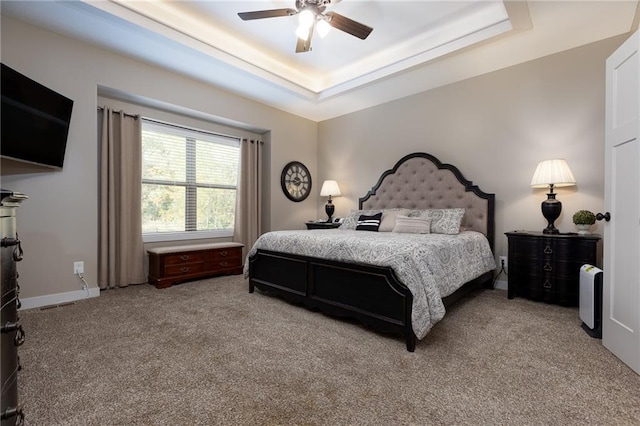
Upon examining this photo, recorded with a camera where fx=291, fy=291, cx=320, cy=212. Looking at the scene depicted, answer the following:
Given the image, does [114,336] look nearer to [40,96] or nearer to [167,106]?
[40,96]

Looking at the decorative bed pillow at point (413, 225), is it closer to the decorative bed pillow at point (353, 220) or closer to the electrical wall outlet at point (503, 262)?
the decorative bed pillow at point (353, 220)

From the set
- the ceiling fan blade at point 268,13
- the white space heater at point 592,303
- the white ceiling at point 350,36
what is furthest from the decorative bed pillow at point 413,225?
the ceiling fan blade at point 268,13

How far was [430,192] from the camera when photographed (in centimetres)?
406

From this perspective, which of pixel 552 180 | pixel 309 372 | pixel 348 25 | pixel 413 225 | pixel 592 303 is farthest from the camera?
pixel 413 225

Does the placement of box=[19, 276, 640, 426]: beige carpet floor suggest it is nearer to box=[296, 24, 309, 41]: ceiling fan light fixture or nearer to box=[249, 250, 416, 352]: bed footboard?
box=[249, 250, 416, 352]: bed footboard

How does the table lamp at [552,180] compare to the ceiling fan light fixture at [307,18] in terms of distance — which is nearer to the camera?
the ceiling fan light fixture at [307,18]

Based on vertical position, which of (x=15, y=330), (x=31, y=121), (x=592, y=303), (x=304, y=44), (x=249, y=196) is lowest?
(x=592, y=303)

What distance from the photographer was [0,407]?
91cm

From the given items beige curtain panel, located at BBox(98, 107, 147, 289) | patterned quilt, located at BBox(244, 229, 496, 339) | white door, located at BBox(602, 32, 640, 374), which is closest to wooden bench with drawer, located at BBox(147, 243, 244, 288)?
beige curtain panel, located at BBox(98, 107, 147, 289)

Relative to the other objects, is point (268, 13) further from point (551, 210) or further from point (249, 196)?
point (551, 210)

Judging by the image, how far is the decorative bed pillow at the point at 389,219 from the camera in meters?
3.70

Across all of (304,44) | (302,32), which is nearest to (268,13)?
(302,32)

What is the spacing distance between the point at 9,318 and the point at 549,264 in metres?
3.88

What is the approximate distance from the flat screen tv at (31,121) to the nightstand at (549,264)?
464 centimetres
